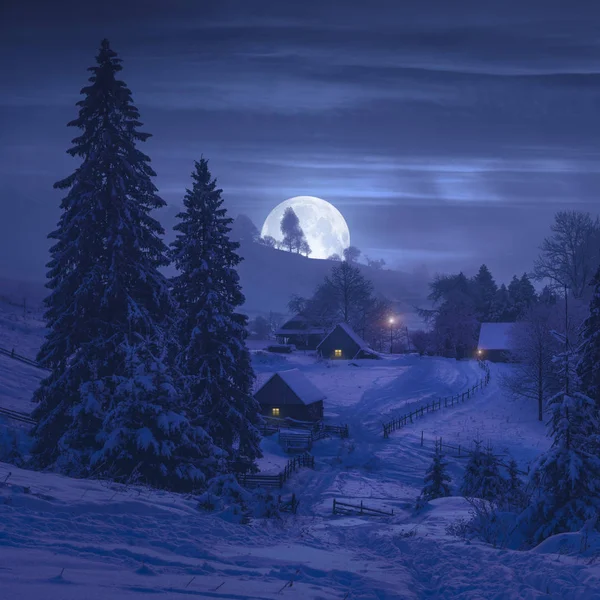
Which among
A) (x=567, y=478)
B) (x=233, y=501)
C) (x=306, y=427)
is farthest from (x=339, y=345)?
(x=233, y=501)

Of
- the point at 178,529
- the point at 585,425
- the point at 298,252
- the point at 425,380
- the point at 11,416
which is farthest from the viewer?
the point at 298,252

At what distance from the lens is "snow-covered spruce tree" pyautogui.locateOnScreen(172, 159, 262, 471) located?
23438 mm

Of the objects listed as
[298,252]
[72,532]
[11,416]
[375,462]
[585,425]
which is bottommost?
[375,462]

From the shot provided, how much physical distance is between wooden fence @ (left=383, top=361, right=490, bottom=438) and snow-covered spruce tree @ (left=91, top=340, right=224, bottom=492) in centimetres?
2738

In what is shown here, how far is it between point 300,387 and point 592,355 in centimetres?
2319

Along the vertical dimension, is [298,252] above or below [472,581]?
above

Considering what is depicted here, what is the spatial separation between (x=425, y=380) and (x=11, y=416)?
45.2 m

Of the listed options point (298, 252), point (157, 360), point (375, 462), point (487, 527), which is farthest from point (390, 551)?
point (298, 252)

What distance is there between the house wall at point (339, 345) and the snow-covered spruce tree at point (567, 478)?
200 ft

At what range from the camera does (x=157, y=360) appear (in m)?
15.8

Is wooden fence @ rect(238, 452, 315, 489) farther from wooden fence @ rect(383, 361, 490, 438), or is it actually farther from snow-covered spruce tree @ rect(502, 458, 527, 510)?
wooden fence @ rect(383, 361, 490, 438)

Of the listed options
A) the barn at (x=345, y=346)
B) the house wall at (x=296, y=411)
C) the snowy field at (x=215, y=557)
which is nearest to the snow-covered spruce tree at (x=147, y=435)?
the snowy field at (x=215, y=557)

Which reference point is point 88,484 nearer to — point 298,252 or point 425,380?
point 425,380

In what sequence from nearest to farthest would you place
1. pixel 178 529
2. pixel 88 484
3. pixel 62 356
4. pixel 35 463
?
1. pixel 178 529
2. pixel 88 484
3. pixel 35 463
4. pixel 62 356
